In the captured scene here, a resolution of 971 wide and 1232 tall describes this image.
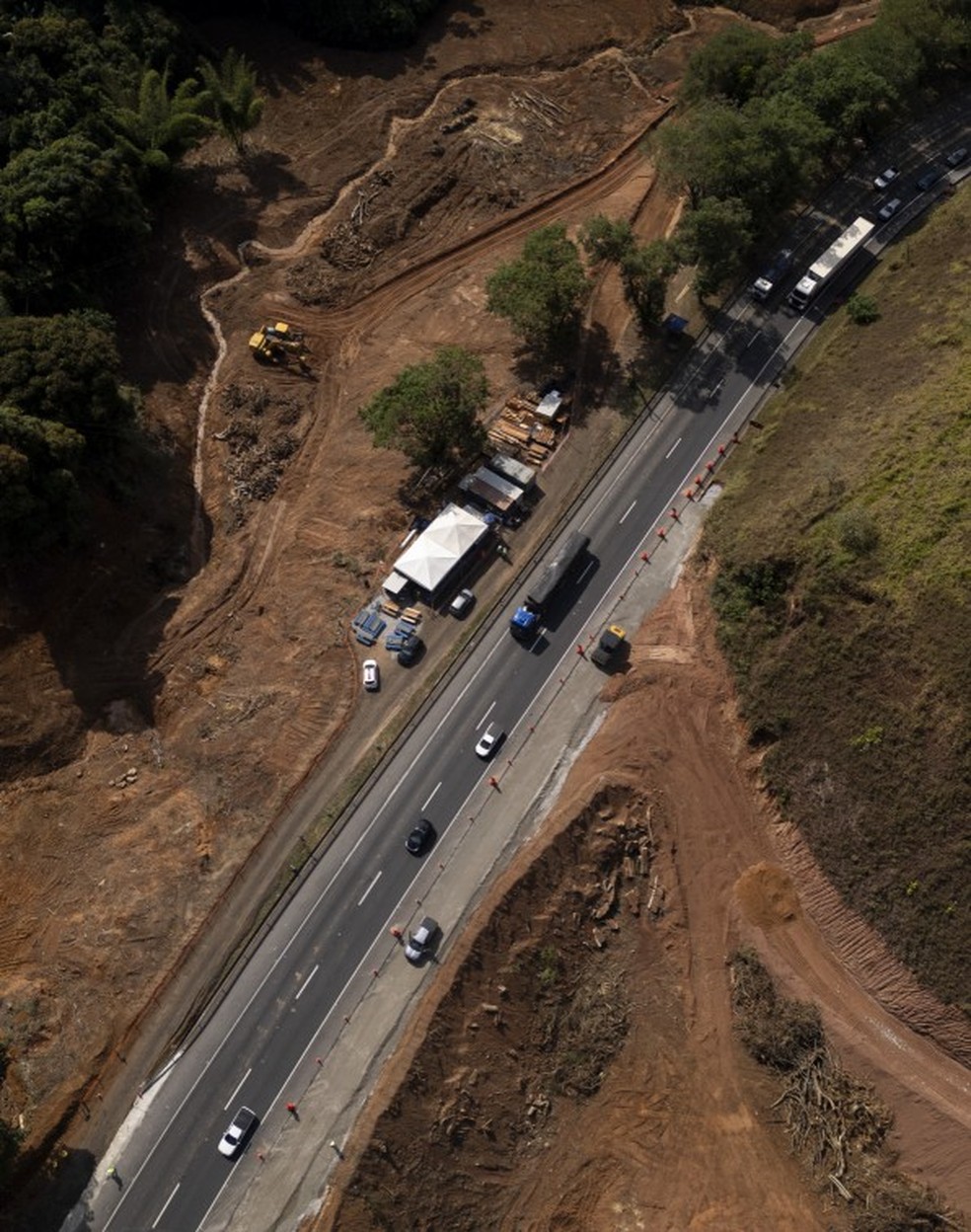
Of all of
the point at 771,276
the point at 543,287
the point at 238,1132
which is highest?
the point at 771,276

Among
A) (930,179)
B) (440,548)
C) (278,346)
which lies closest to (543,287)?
(440,548)

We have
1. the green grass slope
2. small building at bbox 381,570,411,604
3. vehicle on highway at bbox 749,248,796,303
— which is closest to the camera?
the green grass slope

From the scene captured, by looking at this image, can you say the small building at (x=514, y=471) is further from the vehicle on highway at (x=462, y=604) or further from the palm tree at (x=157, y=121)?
the palm tree at (x=157, y=121)

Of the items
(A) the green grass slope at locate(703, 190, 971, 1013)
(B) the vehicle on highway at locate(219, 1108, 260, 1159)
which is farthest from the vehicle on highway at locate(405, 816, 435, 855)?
(A) the green grass slope at locate(703, 190, 971, 1013)

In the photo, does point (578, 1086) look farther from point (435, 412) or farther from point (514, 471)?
point (435, 412)

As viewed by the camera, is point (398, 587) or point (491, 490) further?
point (491, 490)

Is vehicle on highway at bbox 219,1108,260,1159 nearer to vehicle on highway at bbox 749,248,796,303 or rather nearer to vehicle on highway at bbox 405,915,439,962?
vehicle on highway at bbox 405,915,439,962

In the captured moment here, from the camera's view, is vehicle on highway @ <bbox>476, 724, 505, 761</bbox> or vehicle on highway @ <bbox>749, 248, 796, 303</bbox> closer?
vehicle on highway @ <bbox>476, 724, 505, 761</bbox>

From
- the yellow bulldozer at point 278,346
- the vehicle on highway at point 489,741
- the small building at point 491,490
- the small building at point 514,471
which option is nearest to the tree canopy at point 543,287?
the small building at point 514,471
